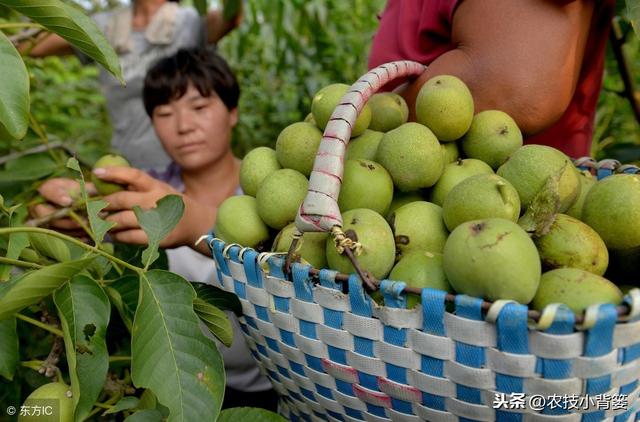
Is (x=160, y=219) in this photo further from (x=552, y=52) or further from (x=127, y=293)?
(x=552, y=52)

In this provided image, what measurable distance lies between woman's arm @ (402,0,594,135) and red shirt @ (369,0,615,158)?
9 centimetres

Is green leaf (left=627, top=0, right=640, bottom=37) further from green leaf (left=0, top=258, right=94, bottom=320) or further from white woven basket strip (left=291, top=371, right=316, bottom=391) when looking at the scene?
green leaf (left=0, top=258, right=94, bottom=320)

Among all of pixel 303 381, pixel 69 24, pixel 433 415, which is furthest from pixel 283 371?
pixel 69 24

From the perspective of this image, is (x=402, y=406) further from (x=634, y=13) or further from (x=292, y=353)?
(x=634, y=13)

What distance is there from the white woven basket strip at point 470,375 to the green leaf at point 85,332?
46cm

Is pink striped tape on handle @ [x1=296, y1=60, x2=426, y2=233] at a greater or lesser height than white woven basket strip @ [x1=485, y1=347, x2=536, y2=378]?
greater

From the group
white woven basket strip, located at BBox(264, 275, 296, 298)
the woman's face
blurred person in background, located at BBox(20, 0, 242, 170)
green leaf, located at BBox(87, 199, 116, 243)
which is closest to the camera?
white woven basket strip, located at BBox(264, 275, 296, 298)

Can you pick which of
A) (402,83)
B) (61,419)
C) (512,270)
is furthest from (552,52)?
(61,419)

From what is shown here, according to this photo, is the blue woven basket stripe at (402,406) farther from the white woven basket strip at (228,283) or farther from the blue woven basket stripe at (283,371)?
the white woven basket strip at (228,283)

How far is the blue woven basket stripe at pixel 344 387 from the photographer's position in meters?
0.77

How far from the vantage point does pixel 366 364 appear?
2.36 ft

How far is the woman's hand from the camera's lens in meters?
1.25

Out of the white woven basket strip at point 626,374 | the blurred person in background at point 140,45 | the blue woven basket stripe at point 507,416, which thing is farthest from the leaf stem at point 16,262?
the blurred person in background at point 140,45

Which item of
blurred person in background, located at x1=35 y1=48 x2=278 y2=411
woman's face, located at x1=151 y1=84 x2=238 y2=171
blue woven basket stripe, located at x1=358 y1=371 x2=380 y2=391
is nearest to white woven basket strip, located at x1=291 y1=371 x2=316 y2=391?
blue woven basket stripe, located at x1=358 y1=371 x2=380 y2=391
